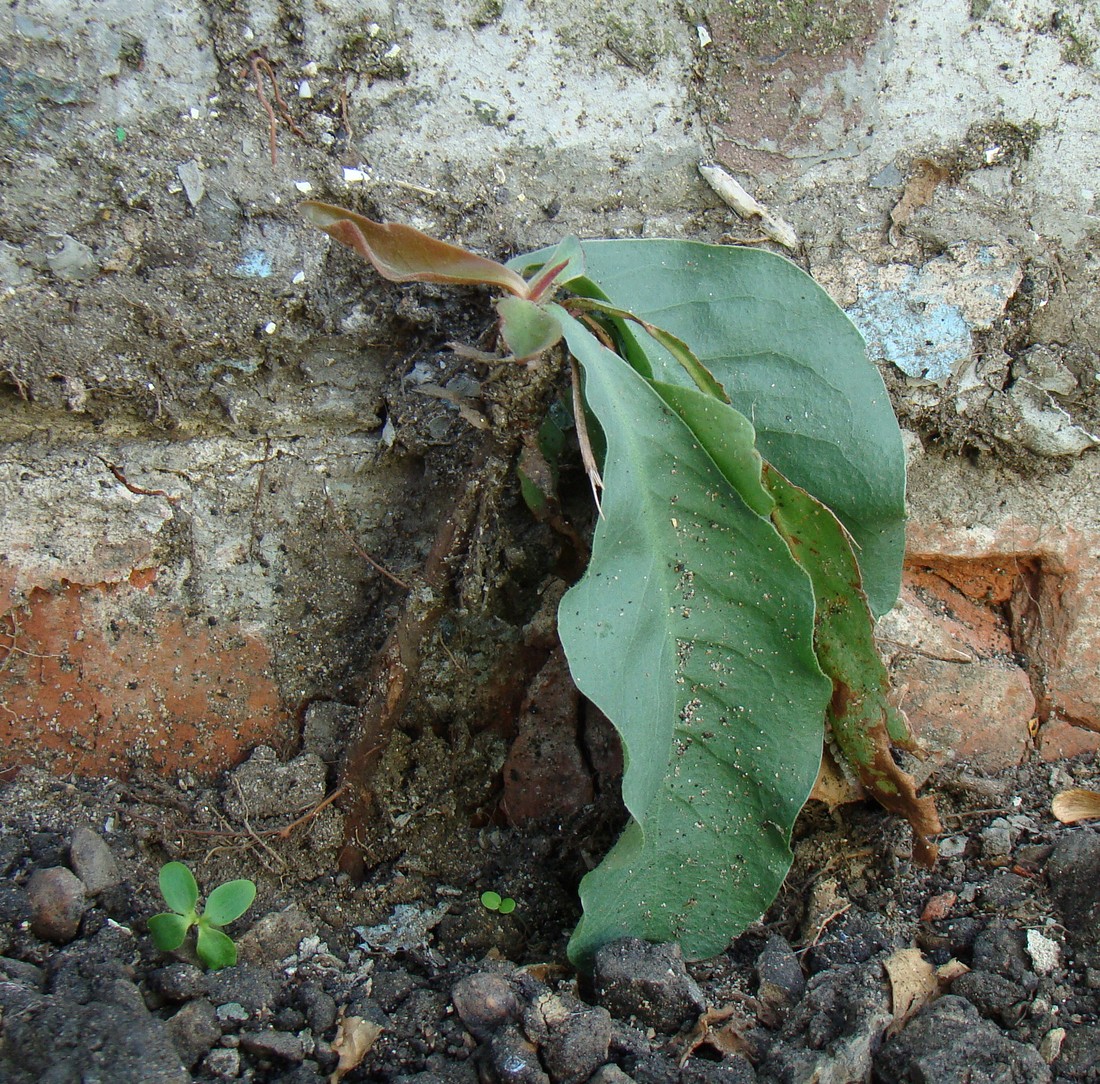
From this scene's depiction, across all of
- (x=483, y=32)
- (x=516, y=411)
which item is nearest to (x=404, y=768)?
(x=516, y=411)

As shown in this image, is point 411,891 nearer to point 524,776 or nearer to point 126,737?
point 524,776

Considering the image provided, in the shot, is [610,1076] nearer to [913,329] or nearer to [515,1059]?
[515,1059]

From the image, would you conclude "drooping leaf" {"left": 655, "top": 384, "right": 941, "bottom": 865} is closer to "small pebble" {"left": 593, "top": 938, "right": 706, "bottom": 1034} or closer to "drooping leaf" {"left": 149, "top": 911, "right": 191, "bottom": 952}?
"small pebble" {"left": 593, "top": 938, "right": 706, "bottom": 1034}

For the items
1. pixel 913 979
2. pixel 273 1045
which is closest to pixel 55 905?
pixel 273 1045

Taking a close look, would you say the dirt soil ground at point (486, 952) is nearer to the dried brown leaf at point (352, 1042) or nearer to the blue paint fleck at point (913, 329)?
the dried brown leaf at point (352, 1042)

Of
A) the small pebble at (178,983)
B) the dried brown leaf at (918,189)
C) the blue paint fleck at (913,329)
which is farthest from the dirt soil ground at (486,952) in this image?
the dried brown leaf at (918,189)

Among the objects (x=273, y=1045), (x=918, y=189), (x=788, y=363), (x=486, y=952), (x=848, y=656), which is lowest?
(x=486, y=952)
